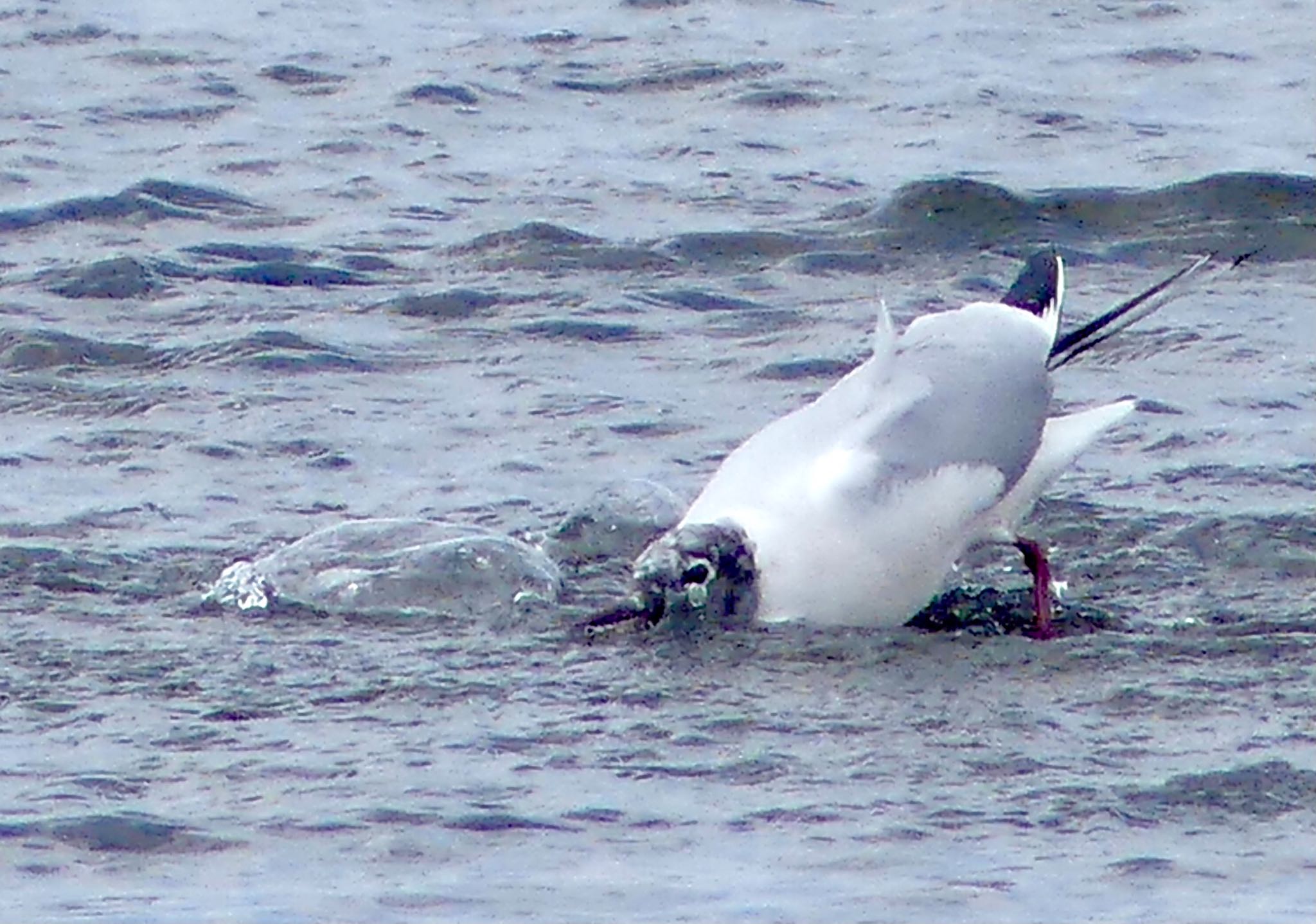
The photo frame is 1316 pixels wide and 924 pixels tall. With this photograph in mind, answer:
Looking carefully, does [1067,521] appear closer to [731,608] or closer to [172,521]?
[731,608]

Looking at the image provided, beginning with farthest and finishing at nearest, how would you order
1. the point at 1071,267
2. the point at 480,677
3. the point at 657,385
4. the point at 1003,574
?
1. the point at 1071,267
2. the point at 657,385
3. the point at 1003,574
4. the point at 480,677

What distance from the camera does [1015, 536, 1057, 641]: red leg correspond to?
7145 millimetres

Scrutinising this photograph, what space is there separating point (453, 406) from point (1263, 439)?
7.33 ft

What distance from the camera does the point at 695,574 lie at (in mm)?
7039

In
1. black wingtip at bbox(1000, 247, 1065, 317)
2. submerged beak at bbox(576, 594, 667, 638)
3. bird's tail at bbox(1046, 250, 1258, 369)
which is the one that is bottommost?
submerged beak at bbox(576, 594, 667, 638)

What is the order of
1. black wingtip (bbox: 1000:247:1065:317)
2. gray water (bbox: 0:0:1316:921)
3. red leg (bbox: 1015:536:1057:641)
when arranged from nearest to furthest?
1. gray water (bbox: 0:0:1316:921)
2. red leg (bbox: 1015:536:1057:641)
3. black wingtip (bbox: 1000:247:1065:317)

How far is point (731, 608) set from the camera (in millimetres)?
7109

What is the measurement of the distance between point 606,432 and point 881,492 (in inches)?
62.7

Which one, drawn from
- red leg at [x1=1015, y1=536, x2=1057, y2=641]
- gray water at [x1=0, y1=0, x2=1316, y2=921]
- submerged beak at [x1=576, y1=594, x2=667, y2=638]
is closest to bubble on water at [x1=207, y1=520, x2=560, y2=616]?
gray water at [x1=0, y1=0, x2=1316, y2=921]

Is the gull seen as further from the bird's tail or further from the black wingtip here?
the black wingtip

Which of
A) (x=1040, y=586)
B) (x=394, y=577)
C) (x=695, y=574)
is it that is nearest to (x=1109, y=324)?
(x=1040, y=586)

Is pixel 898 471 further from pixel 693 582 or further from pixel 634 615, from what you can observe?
pixel 634 615

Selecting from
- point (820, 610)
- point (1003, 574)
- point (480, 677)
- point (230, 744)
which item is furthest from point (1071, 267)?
point (230, 744)

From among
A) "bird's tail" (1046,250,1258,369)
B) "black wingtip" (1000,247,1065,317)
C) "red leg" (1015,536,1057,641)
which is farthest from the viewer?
"black wingtip" (1000,247,1065,317)
